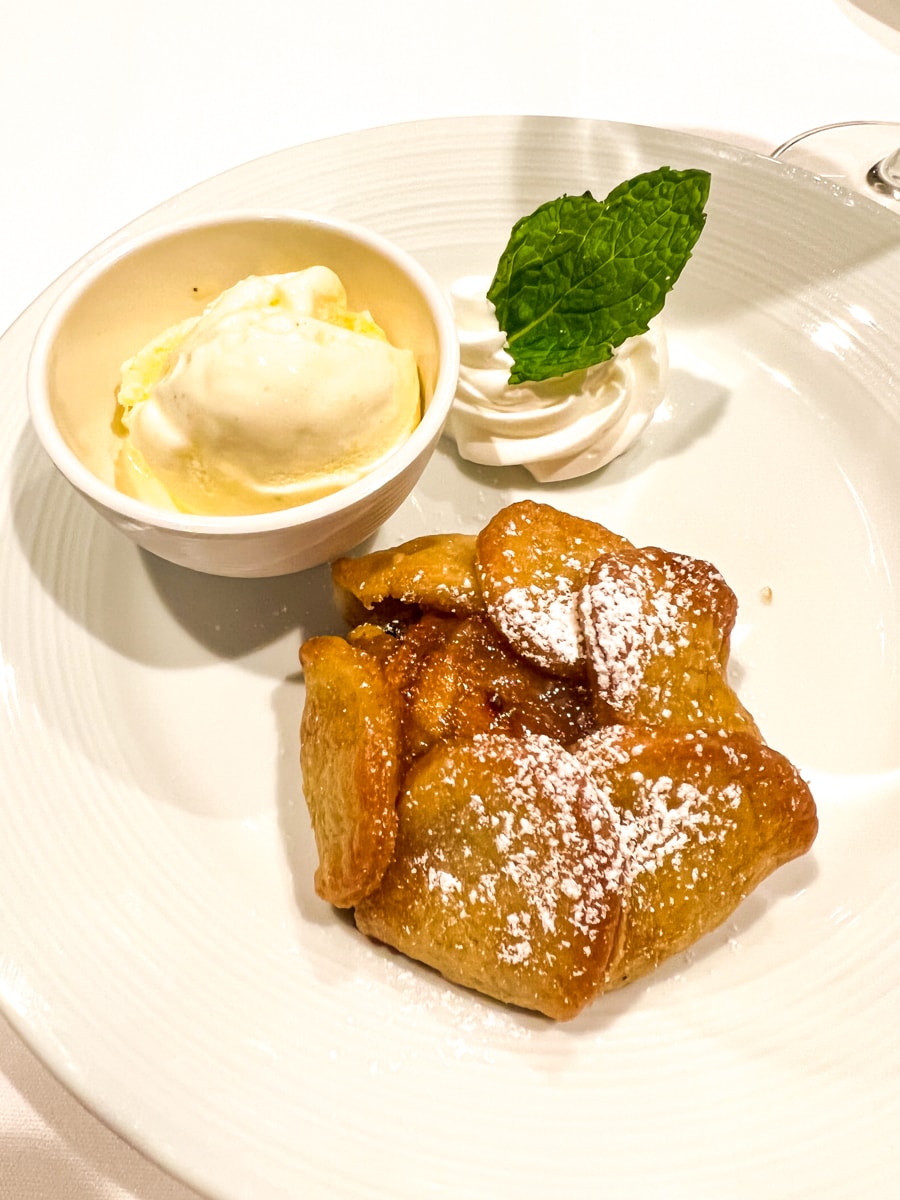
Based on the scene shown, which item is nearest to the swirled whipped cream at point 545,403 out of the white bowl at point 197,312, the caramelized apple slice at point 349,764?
the white bowl at point 197,312

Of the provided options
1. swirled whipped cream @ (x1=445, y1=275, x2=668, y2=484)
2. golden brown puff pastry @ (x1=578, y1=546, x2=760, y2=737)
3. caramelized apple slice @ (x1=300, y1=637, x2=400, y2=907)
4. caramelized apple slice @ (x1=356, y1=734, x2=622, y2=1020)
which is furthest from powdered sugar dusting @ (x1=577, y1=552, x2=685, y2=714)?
swirled whipped cream @ (x1=445, y1=275, x2=668, y2=484)

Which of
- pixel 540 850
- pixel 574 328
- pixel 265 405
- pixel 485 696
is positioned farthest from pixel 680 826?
pixel 574 328

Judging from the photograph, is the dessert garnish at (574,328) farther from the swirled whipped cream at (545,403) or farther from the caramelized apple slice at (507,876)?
the caramelized apple slice at (507,876)

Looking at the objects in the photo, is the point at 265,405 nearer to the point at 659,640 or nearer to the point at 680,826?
the point at 659,640

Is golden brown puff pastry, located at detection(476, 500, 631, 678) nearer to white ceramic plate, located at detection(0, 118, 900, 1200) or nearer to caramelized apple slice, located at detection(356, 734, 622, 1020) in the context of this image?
caramelized apple slice, located at detection(356, 734, 622, 1020)

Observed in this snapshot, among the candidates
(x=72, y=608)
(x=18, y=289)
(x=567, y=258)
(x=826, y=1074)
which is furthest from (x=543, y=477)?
(x=18, y=289)
